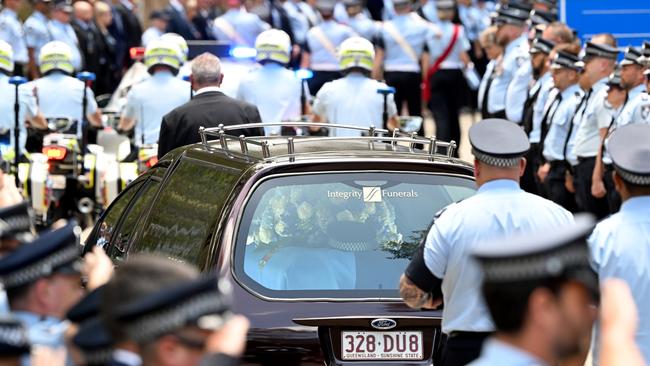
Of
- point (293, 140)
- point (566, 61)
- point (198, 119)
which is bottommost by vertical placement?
point (566, 61)

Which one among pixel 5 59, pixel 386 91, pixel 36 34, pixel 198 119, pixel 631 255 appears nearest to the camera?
pixel 631 255

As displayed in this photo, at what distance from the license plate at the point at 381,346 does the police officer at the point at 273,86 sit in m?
8.15

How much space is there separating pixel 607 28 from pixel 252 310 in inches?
515

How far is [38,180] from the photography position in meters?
15.5

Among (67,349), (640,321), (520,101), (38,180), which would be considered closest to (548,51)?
(520,101)

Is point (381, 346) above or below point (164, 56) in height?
above

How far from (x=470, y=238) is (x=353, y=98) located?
8.85 m

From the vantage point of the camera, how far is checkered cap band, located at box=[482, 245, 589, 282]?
144 inches

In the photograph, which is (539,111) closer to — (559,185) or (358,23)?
(559,185)

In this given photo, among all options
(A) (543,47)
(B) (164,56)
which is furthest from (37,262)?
(A) (543,47)

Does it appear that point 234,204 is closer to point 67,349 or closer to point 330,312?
point 330,312

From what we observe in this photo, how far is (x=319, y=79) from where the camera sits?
2291 cm

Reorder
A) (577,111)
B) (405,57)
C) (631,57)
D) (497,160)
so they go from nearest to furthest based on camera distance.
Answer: (497,160), (631,57), (577,111), (405,57)

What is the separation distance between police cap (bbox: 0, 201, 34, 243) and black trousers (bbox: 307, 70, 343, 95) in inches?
702
